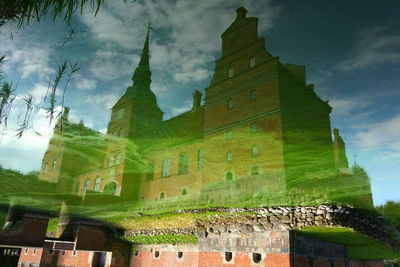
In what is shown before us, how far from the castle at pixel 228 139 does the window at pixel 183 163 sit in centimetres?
12

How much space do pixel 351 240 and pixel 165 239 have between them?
7.67 metres

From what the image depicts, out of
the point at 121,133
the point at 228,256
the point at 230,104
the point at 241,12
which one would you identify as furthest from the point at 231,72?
the point at 228,256

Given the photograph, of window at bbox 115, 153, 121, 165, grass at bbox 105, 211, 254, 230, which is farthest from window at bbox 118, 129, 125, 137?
grass at bbox 105, 211, 254, 230

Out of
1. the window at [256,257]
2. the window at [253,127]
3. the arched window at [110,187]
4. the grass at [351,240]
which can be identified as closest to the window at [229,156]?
the window at [253,127]

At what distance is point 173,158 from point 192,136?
124 inches

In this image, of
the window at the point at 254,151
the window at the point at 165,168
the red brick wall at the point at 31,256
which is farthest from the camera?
the window at the point at 165,168

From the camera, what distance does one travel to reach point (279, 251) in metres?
8.30

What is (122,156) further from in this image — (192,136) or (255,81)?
(255,81)

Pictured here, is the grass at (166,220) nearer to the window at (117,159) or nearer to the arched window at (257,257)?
the arched window at (257,257)

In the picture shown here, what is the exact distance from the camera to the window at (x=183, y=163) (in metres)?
27.1

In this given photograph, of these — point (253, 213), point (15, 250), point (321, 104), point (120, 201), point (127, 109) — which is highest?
point (127, 109)

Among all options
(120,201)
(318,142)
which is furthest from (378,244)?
(120,201)

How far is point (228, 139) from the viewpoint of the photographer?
72.7 feet

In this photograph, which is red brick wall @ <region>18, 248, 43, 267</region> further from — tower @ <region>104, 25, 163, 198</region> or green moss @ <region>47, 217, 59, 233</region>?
tower @ <region>104, 25, 163, 198</region>
